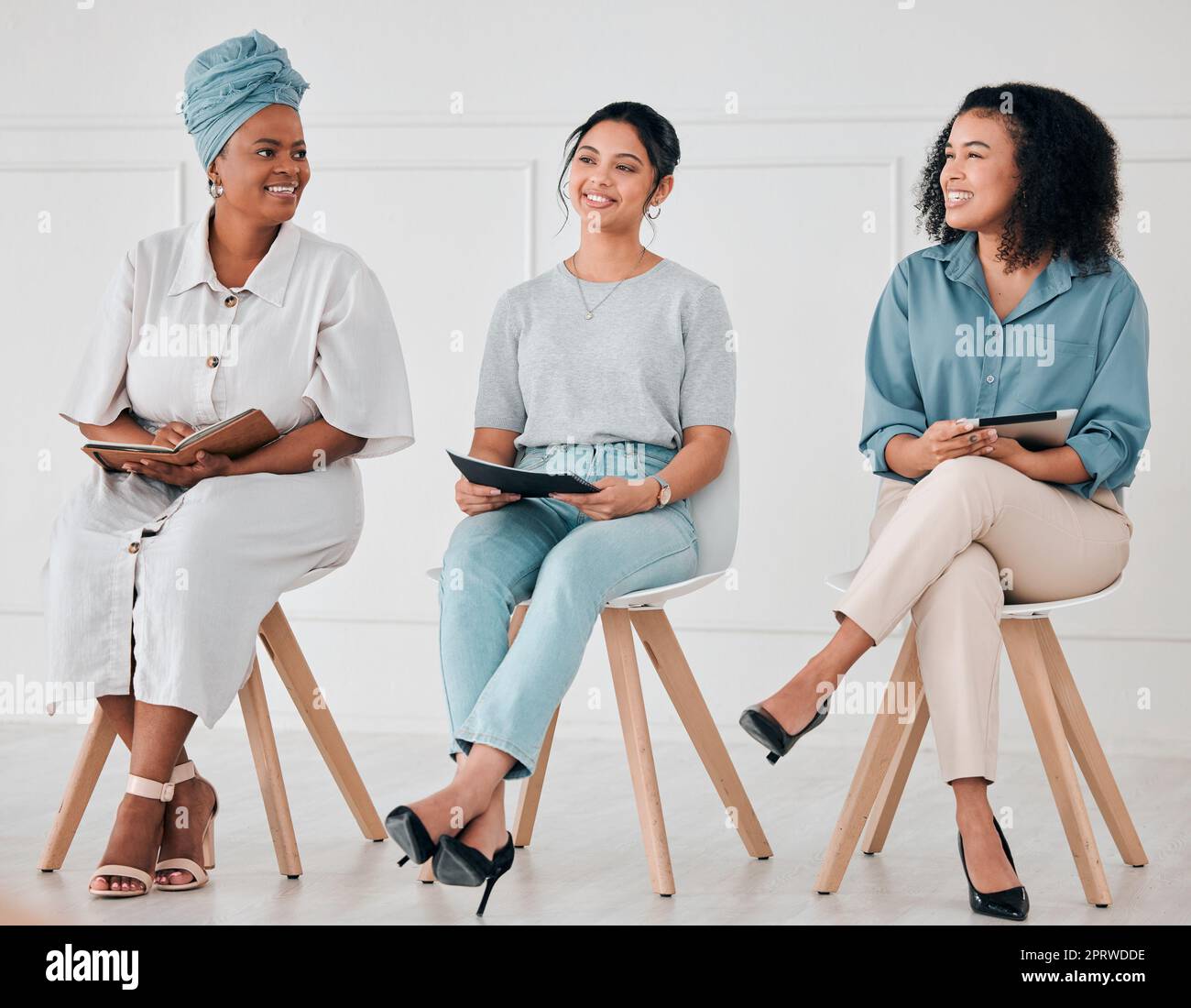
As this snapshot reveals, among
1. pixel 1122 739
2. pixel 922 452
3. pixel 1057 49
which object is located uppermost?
pixel 1057 49

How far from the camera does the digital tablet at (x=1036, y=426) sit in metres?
2.08

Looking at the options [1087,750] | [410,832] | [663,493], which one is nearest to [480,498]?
[663,493]

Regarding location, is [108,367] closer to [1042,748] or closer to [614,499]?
[614,499]

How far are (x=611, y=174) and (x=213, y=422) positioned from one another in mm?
806

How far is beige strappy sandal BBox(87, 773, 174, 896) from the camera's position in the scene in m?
2.01

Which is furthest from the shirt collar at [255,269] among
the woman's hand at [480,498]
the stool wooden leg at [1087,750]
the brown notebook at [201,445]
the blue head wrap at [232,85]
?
the stool wooden leg at [1087,750]

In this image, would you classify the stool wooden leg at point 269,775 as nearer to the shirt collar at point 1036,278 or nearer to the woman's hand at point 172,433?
the woman's hand at point 172,433

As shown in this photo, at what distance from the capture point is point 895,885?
2182 millimetres

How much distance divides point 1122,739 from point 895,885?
4.98 feet

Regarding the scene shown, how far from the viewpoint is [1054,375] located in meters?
2.28

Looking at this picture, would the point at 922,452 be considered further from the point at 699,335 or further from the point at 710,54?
the point at 710,54

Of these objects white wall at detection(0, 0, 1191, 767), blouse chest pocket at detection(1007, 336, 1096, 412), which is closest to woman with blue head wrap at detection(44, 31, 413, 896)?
blouse chest pocket at detection(1007, 336, 1096, 412)

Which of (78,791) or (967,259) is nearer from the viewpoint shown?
(78,791)

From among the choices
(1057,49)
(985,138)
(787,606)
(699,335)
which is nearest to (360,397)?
(699,335)
